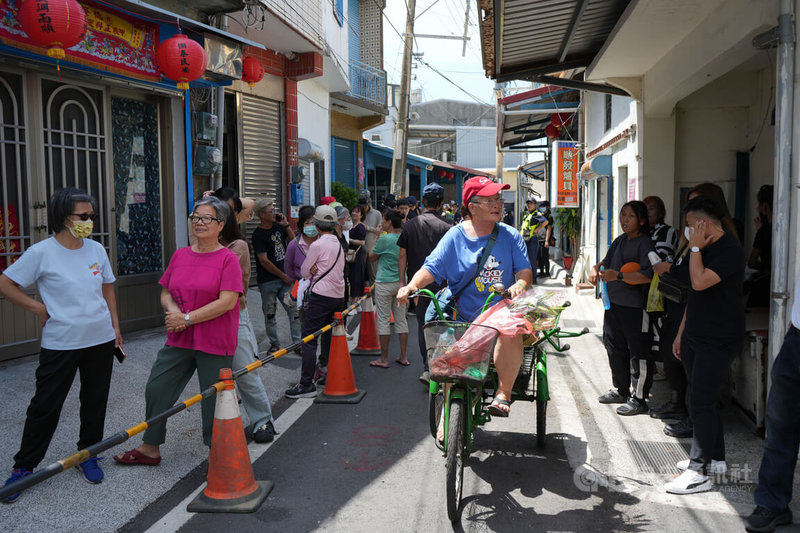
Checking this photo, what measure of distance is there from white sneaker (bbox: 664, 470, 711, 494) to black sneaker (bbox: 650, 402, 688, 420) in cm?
157

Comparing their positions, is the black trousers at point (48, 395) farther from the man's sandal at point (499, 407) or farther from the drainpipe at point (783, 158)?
the drainpipe at point (783, 158)

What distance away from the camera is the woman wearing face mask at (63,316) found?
13.6ft

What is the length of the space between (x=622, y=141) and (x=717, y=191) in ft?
17.2

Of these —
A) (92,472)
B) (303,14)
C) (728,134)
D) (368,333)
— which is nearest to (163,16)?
(368,333)

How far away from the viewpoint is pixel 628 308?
6043 mm

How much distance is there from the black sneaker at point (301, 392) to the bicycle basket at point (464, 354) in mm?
3000

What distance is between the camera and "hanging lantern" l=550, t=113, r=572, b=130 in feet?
60.1

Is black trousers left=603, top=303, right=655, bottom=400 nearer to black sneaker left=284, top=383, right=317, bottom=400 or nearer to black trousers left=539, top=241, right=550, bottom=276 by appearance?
black sneaker left=284, top=383, right=317, bottom=400

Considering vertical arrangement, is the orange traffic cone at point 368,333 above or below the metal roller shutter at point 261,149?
below

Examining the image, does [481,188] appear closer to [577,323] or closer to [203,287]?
[203,287]

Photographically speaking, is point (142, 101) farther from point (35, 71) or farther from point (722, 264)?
point (722, 264)

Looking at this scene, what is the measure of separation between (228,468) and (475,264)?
7.04ft

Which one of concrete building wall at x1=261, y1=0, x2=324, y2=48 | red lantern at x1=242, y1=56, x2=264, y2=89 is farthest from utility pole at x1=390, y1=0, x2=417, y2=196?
red lantern at x1=242, y1=56, x2=264, y2=89

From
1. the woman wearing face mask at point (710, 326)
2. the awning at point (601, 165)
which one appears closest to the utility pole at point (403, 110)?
the awning at point (601, 165)
